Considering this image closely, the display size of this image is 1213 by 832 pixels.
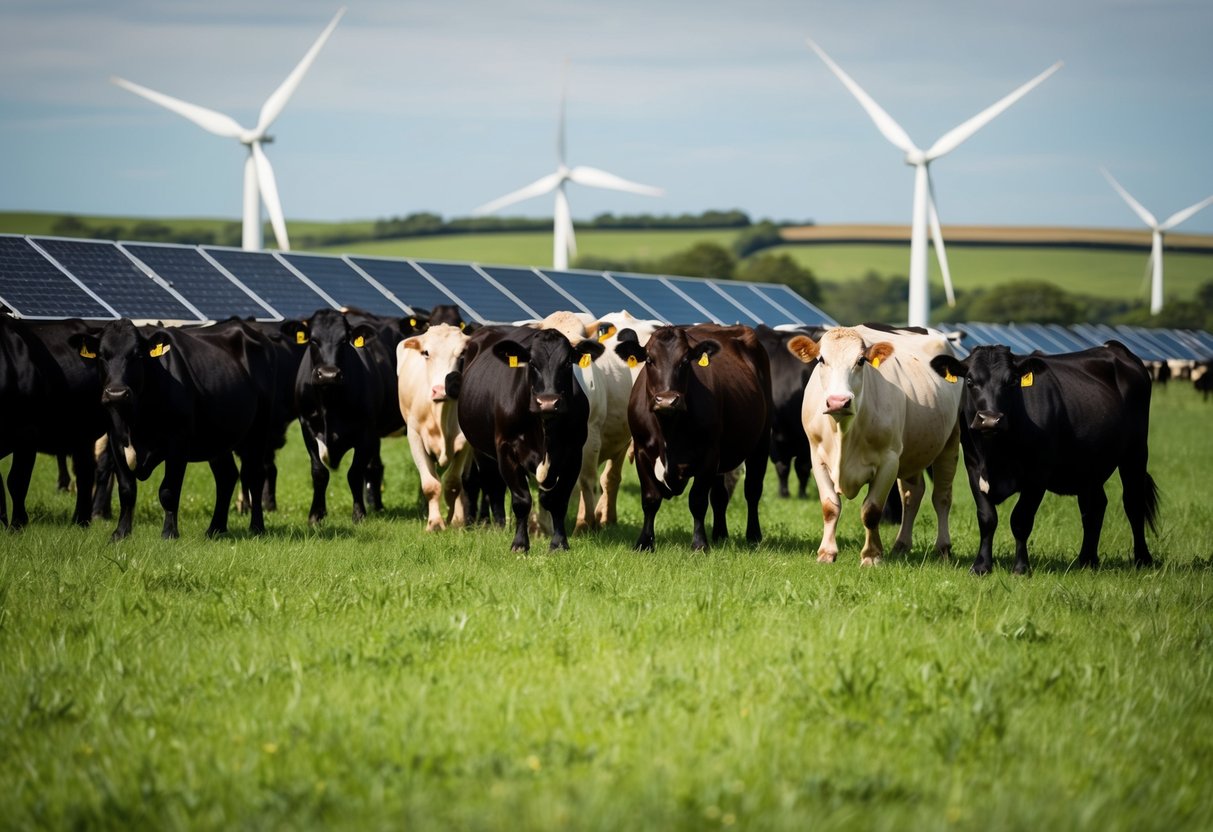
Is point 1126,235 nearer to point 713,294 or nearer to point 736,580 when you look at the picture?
point 713,294

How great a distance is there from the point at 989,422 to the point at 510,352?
4286 mm

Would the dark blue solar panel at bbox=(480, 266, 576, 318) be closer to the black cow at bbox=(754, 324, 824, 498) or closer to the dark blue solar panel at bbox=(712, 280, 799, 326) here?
the dark blue solar panel at bbox=(712, 280, 799, 326)

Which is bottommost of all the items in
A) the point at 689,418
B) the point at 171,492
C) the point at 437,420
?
the point at 171,492

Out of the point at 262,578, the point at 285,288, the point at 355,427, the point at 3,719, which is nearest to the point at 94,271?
the point at 285,288

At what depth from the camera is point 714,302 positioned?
1506 inches

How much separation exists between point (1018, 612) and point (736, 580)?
2229mm

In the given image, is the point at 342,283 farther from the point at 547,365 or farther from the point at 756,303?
the point at 547,365

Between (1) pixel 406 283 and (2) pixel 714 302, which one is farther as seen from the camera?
(2) pixel 714 302

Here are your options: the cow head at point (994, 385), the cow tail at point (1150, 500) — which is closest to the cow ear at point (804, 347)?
the cow head at point (994, 385)

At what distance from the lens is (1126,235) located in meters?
177

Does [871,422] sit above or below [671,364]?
below

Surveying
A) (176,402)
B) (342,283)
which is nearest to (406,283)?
(342,283)

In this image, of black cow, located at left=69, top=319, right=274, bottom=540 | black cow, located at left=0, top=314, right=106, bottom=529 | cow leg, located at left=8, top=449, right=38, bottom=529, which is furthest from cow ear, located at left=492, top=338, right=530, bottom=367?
cow leg, located at left=8, top=449, right=38, bottom=529

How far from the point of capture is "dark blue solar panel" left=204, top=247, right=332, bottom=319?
85.4 feet
